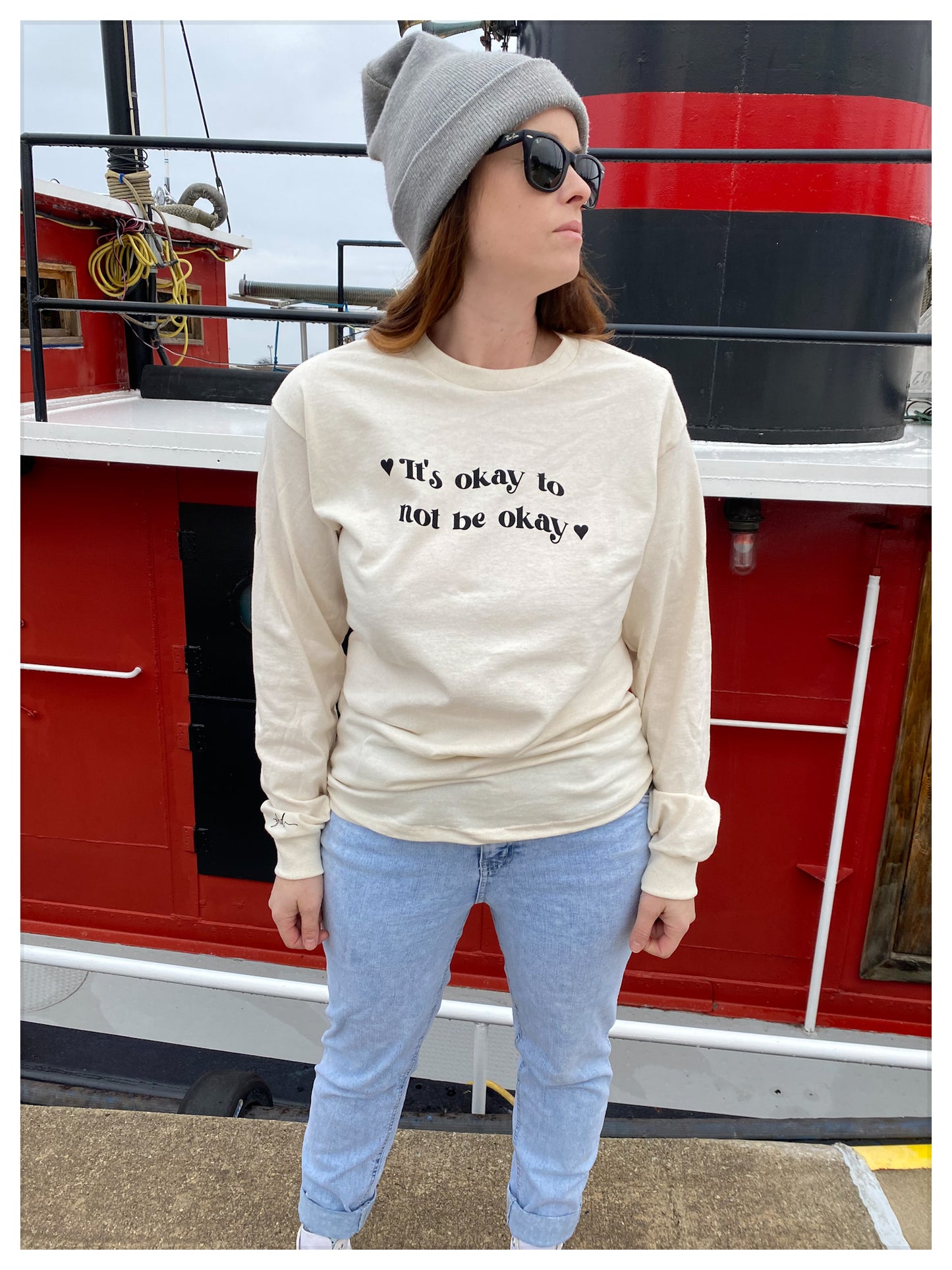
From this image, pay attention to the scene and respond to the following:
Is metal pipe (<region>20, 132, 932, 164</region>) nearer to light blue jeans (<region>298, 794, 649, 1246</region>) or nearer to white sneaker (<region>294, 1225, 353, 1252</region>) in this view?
light blue jeans (<region>298, 794, 649, 1246</region>)

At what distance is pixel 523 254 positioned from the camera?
3.40ft

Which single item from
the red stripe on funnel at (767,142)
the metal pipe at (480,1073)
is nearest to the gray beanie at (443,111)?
the metal pipe at (480,1073)

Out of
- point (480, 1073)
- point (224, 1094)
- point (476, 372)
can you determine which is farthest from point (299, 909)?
point (224, 1094)

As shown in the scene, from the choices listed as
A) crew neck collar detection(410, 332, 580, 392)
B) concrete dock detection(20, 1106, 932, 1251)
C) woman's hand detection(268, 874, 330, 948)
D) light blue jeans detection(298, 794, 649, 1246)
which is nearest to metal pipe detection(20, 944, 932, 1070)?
concrete dock detection(20, 1106, 932, 1251)

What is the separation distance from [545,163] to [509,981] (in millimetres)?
1046

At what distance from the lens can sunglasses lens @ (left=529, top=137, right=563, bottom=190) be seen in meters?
1.01

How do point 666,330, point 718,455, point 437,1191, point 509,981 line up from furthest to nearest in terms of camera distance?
point 718,455 < point 666,330 < point 437,1191 < point 509,981

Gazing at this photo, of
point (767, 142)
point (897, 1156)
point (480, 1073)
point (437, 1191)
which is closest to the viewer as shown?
point (437, 1191)

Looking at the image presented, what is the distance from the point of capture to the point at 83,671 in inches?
115

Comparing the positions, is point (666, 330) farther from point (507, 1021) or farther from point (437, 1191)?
point (437, 1191)

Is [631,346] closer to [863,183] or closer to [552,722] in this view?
[863,183]

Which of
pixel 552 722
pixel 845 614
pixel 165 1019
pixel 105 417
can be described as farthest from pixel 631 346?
pixel 165 1019

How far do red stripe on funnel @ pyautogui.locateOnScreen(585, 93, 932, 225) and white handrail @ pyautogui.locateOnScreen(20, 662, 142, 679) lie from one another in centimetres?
220

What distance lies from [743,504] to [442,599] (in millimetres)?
1530
